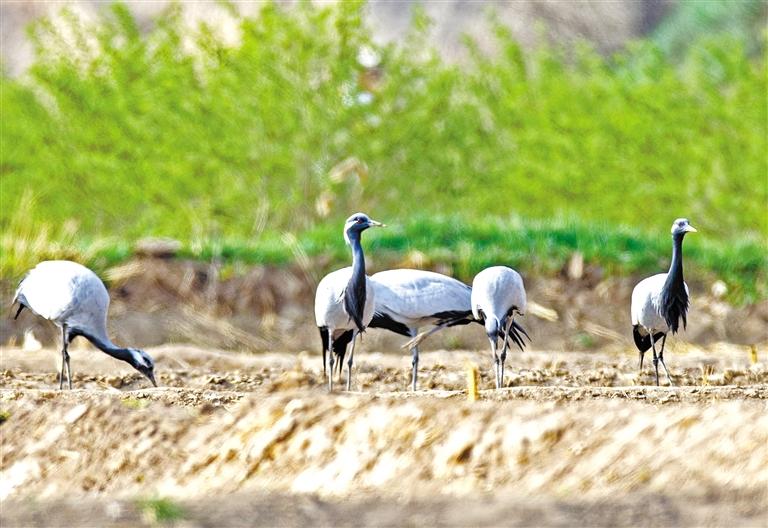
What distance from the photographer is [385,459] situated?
545cm

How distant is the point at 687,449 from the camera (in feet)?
17.0

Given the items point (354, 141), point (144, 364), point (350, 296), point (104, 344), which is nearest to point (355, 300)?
point (350, 296)

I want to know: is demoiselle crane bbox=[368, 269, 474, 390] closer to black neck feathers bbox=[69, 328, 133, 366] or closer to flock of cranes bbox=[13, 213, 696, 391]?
flock of cranes bbox=[13, 213, 696, 391]

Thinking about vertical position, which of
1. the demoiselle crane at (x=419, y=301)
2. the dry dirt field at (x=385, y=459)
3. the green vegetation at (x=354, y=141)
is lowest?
the dry dirt field at (x=385, y=459)

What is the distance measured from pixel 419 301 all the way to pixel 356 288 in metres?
0.71

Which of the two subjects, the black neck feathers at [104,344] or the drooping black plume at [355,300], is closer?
the drooping black plume at [355,300]

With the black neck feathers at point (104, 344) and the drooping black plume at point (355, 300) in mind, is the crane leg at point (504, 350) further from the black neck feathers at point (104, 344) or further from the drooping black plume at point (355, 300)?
the black neck feathers at point (104, 344)

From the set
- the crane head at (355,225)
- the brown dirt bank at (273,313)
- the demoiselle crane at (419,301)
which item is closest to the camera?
the crane head at (355,225)

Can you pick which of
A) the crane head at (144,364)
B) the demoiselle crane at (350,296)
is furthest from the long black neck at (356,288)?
the crane head at (144,364)

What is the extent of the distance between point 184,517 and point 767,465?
2.07m

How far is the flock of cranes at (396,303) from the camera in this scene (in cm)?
781

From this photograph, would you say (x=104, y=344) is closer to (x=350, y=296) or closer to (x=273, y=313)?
(x=350, y=296)

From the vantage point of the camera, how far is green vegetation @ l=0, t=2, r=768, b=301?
59.4 ft

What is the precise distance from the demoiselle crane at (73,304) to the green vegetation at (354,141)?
546 cm
